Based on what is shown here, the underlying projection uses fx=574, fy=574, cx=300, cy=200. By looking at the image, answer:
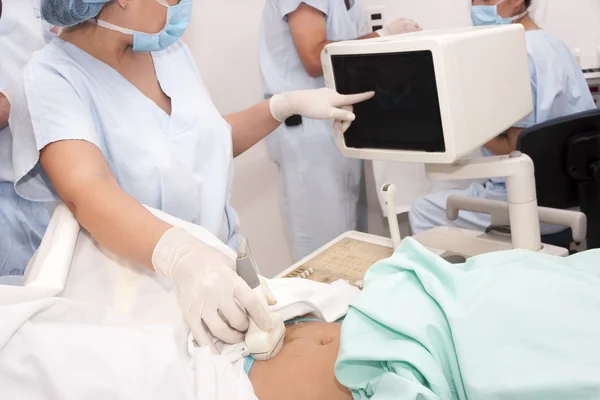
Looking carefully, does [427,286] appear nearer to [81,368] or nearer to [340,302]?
[340,302]

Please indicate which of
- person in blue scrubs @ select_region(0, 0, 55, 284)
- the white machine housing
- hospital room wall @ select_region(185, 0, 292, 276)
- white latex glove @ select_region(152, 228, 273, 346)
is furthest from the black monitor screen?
hospital room wall @ select_region(185, 0, 292, 276)

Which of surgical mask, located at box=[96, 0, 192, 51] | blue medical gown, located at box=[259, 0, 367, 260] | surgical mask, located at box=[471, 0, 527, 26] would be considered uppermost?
surgical mask, located at box=[96, 0, 192, 51]

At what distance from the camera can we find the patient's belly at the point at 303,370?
36.7 inches

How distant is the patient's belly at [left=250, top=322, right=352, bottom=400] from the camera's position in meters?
0.93

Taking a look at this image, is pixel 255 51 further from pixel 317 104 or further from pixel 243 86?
pixel 317 104

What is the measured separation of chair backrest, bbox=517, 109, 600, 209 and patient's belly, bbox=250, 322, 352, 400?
896 mm

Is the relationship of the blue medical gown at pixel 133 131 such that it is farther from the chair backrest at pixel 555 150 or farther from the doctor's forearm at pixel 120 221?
the chair backrest at pixel 555 150

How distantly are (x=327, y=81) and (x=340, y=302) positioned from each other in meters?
0.53

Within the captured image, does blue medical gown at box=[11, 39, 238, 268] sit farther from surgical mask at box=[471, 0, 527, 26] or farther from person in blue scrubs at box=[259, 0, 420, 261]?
surgical mask at box=[471, 0, 527, 26]

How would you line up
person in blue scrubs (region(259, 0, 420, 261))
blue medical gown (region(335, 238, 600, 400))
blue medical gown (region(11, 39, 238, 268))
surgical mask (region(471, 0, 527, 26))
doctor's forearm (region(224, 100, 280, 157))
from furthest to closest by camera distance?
person in blue scrubs (region(259, 0, 420, 261)) → surgical mask (region(471, 0, 527, 26)) → doctor's forearm (region(224, 100, 280, 157)) → blue medical gown (region(11, 39, 238, 268)) → blue medical gown (region(335, 238, 600, 400))

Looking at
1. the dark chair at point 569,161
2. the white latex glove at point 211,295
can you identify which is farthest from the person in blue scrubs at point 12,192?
the dark chair at point 569,161

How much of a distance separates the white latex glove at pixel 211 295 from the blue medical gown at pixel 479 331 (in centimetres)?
18

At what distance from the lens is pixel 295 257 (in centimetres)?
273

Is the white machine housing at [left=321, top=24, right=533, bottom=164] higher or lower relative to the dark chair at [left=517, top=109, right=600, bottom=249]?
higher
